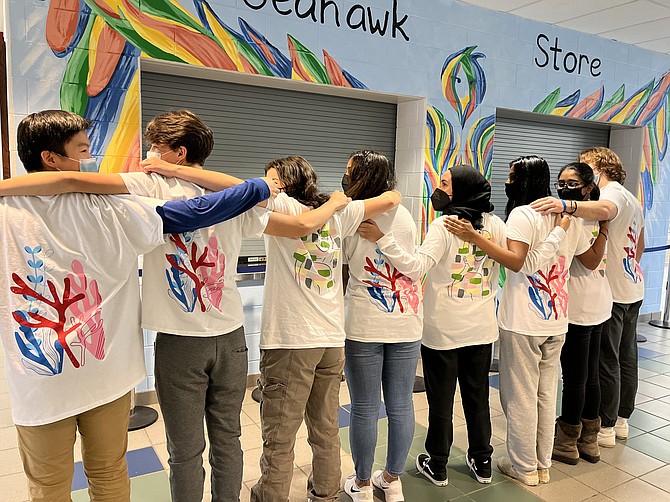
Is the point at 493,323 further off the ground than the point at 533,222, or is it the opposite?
the point at 533,222

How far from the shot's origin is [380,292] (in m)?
2.35

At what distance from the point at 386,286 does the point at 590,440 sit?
1.64 metres

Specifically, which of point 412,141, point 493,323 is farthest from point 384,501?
point 412,141

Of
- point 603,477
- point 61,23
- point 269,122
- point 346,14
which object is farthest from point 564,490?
point 61,23

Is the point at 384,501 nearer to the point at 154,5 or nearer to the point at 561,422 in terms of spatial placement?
the point at 561,422

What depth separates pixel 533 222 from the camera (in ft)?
8.38

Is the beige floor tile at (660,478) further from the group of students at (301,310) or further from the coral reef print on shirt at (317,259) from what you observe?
the coral reef print on shirt at (317,259)

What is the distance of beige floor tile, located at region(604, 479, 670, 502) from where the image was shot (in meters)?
2.63

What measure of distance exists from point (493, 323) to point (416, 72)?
7.83ft

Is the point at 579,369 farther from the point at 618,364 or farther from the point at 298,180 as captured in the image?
the point at 298,180

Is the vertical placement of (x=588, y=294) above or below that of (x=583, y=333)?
above

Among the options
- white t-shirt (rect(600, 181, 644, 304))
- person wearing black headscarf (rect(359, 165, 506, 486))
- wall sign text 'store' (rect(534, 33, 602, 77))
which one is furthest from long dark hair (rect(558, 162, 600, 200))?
wall sign text 'store' (rect(534, 33, 602, 77))

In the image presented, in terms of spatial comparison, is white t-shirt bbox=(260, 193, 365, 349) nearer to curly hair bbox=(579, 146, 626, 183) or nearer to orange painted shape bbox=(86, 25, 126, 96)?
orange painted shape bbox=(86, 25, 126, 96)

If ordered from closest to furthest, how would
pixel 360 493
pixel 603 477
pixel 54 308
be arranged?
pixel 54 308 < pixel 360 493 < pixel 603 477
